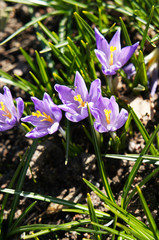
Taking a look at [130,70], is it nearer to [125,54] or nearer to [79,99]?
[125,54]

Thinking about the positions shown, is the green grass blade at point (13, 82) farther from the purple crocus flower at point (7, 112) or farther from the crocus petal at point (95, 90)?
the crocus petal at point (95, 90)

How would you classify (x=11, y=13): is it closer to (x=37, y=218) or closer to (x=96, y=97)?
(x=96, y=97)

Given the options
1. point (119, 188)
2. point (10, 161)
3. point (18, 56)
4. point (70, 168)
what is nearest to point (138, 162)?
point (119, 188)

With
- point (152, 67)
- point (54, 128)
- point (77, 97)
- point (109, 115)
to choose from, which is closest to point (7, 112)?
point (54, 128)

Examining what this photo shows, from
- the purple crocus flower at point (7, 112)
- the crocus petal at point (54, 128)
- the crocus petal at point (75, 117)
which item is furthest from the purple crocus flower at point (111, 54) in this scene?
the purple crocus flower at point (7, 112)

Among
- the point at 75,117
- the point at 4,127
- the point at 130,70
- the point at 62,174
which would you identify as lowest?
the point at 62,174

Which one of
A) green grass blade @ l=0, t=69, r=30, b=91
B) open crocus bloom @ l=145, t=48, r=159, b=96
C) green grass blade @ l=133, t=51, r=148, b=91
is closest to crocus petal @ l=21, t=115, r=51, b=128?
green grass blade @ l=0, t=69, r=30, b=91

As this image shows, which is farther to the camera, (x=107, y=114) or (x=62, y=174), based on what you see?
(x=62, y=174)

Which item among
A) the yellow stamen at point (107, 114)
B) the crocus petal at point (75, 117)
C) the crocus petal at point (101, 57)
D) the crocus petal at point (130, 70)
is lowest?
the crocus petal at point (75, 117)
